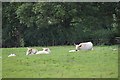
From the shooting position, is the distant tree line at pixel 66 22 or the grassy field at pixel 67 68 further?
the distant tree line at pixel 66 22

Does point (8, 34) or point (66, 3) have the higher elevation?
point (66, 3)

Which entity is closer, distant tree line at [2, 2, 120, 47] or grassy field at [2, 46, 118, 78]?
grassy field at [2, 46, 118, 78]

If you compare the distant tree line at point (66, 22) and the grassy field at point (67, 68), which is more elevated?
the distant tree line at point (66, 22)

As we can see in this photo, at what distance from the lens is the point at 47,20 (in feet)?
46.4

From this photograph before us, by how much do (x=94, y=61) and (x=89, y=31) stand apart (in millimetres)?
7520

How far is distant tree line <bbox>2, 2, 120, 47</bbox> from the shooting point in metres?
14.0

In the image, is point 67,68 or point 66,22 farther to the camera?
point 66,22

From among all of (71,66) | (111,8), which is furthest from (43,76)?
(111,8)

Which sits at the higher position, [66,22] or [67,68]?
[66,22]

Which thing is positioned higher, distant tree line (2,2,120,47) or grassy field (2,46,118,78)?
distant tree line (2,2,120,47)

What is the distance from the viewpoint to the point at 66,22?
14.7 m

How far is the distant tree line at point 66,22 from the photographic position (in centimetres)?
1403

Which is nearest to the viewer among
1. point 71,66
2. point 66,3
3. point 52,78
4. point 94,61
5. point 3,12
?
point 52,78

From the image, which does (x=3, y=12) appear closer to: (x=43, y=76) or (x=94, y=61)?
(x=94, y=61)
